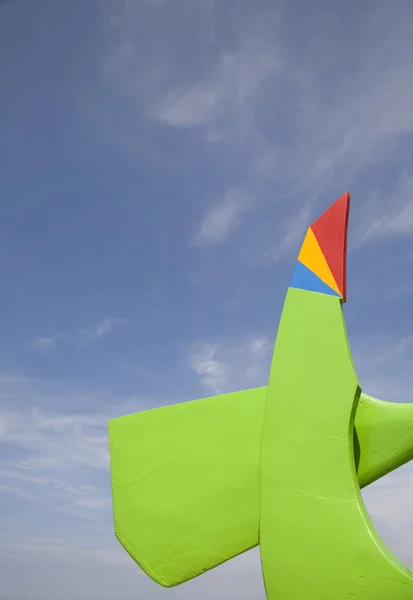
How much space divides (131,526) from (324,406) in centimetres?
271

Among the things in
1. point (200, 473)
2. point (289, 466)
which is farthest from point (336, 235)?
point (200, 473)

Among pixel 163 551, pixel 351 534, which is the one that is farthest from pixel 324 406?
pixel 163 551

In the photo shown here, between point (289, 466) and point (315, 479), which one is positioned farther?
point (289, 466)

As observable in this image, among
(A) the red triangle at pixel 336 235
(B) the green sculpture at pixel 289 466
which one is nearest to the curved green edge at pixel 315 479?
(B) the green sculpture at pixel 289 466

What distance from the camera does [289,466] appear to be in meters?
6.12

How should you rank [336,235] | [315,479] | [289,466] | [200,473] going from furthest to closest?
[336,235]
[200,473]
[289,466]
[315,479]

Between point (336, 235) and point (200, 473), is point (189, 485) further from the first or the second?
point (336, 235)

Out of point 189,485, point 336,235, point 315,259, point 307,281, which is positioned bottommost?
point 189,485

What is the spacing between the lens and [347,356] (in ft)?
20.5

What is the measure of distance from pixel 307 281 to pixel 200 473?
2487mm

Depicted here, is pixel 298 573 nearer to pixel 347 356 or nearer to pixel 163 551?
pixel 163 551

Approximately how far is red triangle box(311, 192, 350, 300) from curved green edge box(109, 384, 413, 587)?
141 cm

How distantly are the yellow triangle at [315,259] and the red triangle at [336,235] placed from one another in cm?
4

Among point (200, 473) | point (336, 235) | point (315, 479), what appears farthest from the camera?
point (336, 235)
